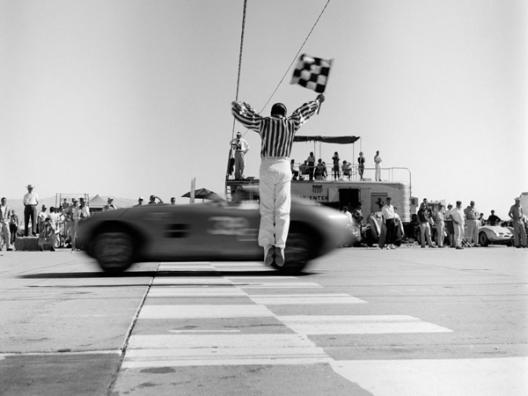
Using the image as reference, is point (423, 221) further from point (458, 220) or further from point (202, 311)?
point (202, 311)

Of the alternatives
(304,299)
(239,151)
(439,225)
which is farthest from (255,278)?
(439,225)

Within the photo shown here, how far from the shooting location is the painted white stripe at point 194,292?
20.8 ft

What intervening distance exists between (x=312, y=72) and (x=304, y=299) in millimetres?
2409

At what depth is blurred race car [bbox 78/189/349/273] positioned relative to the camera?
356 inches

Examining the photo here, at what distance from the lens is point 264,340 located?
12.8 ft

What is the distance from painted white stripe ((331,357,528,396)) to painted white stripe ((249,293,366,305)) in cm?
248

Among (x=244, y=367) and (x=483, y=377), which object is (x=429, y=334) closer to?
(x=483, y=377)

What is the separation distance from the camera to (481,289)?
6.82 meters

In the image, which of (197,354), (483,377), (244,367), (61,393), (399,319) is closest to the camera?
(61,393)

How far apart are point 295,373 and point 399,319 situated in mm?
1877

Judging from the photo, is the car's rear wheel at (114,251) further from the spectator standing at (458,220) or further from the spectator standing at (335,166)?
the spectator standing at (335,166)

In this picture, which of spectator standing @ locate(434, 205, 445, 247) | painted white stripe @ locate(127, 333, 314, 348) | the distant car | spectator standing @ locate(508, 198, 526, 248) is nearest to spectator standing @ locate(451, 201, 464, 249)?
spectator standing @ locate(434, 205, 445, 247)

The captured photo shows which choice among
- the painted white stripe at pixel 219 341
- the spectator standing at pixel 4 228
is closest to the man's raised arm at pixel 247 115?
the painted white stripe at pixel 219 341

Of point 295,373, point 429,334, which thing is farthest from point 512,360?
point 295,373
